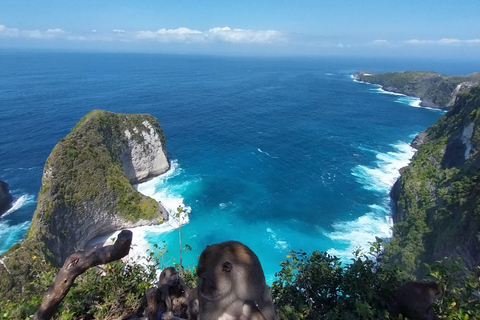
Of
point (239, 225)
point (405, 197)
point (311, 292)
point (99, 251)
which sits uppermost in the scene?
point (99, 251)

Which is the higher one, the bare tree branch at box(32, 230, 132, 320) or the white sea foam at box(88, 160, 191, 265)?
the bare tree branch at box(32, 230, 132, 320)

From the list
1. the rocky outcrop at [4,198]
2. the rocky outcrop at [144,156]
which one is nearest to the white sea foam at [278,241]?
the rocky outcrop at [144,156]

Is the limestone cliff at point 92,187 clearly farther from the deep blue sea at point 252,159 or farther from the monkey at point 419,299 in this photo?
the monkey at point 419,299

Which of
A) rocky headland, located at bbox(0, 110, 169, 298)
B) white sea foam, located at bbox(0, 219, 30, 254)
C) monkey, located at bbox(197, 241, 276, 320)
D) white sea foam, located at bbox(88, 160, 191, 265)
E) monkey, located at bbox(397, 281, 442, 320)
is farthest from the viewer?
white sea foam, located at bbox(88, 160, 191, 265)

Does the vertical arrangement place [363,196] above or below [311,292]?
below

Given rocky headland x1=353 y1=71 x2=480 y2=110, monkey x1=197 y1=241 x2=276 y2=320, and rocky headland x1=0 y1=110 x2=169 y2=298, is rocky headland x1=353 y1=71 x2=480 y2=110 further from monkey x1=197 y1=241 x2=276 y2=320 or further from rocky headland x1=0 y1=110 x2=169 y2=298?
monkey x1=197 y1=241 x2=276 y2=320

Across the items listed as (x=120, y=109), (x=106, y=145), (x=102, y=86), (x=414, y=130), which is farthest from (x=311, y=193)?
(x=102, y=86)

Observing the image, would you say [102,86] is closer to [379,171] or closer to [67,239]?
[67,239]

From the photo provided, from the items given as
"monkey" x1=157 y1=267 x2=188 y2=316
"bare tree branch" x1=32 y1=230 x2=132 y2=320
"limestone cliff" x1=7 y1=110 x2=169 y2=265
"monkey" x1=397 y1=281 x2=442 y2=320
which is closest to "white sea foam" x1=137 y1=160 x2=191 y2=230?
"limestone cliff" x1=7 y1=110 x2=169 y2=265
